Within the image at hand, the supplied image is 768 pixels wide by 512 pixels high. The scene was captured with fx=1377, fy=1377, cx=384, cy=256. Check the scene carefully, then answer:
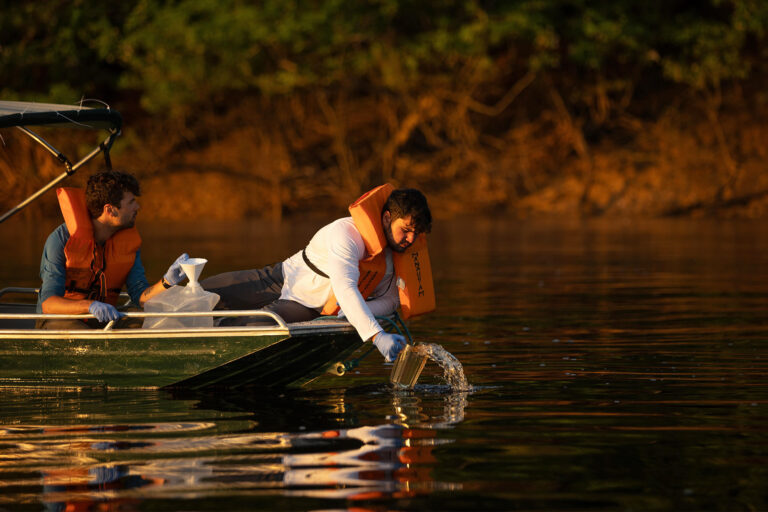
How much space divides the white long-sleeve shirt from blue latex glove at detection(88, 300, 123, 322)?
41.6 inches

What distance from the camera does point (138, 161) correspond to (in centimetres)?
3622

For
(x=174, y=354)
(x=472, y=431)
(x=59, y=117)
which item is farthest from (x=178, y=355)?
(x=472, y=431)

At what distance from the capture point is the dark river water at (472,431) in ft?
17.8

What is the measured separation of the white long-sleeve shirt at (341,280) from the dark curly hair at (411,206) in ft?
1.07

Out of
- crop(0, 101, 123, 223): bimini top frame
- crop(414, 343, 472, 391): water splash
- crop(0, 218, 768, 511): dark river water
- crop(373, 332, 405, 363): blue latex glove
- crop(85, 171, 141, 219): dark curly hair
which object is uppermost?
crop(0, 101, 123, 223): bimini top frame

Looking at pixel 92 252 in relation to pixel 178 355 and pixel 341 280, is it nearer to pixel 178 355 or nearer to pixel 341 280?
pixel 178 355

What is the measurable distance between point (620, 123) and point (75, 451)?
29556 millimetres

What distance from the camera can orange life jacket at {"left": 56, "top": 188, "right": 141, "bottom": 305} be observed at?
8.11 meters

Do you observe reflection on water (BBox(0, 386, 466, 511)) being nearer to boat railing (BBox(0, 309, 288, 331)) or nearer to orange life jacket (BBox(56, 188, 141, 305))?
boat railing (BBox(0, 309, 288, 331))

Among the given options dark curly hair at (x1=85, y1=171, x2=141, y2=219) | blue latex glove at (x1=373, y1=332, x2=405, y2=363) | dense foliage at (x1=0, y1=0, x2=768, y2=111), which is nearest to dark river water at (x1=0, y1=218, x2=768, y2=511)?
blue latex glove at (x1=373, y1=332, x2=405, y2=363)

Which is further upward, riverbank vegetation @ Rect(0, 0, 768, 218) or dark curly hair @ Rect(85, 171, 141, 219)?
riverbank vegetation @ Rect(0, 0, 768, 218)

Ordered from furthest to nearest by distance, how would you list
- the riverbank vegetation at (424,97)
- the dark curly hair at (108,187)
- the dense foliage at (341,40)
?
the riverbank vegetation at (424,97)
the dense foliage at (341,40)
the dark curly hair at (108,187)

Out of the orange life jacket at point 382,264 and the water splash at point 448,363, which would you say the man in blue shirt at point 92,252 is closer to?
the orange life jacket at point 382,264

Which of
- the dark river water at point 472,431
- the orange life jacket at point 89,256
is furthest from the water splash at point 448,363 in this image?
the orange life jacket at point 89,256
